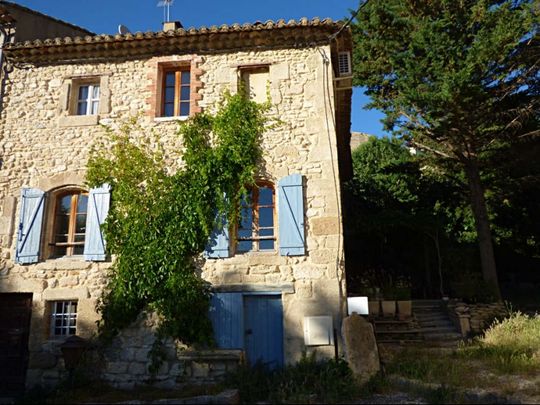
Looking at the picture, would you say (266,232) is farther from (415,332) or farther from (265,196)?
(415,332)

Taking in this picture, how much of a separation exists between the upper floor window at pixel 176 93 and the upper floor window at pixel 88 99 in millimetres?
1437

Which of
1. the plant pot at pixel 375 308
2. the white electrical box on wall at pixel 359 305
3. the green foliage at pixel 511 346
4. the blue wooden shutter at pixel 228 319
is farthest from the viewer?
the plant pot at pixel 375 308

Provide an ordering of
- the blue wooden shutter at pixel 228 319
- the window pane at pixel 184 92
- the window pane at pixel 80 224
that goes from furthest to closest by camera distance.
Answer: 1. the window pane at pixel 184 92
2. the window pane at pixel 80 224
3. the blue wooden shutter at pixel 228 319

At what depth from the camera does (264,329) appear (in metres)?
7.28

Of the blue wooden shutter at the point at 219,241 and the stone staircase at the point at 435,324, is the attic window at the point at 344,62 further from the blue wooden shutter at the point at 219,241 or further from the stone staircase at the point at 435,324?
the stone staircase at the point at 435,324

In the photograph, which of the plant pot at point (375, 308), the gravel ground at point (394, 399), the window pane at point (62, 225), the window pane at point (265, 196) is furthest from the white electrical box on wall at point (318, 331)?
the window pane at point (62, 225)

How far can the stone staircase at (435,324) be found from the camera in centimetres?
925

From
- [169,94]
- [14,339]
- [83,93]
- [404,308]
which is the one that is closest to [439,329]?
[404,308]

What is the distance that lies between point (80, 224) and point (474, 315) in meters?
8.82

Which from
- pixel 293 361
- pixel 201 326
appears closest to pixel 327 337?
pixel 293 361

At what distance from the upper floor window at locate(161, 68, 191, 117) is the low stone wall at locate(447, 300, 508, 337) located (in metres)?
7.48

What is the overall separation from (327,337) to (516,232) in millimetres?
10802

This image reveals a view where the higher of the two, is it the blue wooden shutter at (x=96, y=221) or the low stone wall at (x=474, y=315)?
the blue wooden shutter at (x=96, y=221)

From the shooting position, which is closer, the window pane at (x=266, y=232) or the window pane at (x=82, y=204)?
the window pane at (x=266, y=232)
